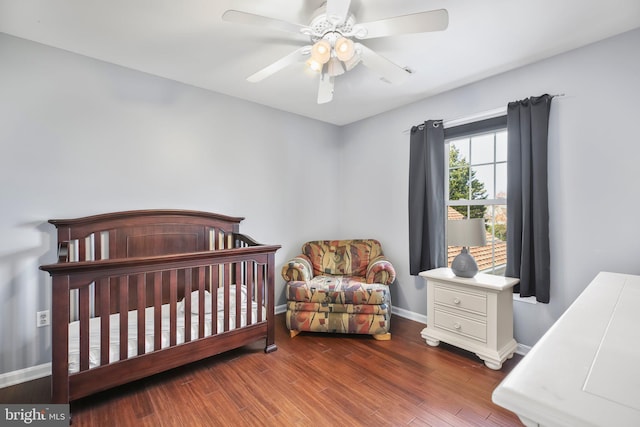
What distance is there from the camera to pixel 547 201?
88.4 inches

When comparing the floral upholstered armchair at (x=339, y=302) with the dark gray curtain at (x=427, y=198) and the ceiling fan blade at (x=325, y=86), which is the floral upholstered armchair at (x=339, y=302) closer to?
the dark gray curtain at (x=427, y=198)

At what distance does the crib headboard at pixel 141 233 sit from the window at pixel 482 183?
222 centimetres

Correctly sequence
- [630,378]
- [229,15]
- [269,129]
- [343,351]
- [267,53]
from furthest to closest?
[269,129]
[343,351]
[267,53]
[229,15]
[630,378]

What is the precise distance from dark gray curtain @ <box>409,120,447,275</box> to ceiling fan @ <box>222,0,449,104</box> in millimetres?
1139

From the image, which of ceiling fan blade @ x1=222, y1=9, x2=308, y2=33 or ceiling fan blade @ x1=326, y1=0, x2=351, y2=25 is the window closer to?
ceiling fan blade @ x1=326, y1=0, x2=351, y2=25

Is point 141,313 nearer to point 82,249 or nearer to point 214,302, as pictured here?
point 214,302

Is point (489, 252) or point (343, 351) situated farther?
point (489, 252)

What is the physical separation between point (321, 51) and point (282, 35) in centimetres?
43

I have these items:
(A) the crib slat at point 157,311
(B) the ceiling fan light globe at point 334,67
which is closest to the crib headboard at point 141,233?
(A) the crib slat at point 157,311

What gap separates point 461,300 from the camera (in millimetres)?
2379

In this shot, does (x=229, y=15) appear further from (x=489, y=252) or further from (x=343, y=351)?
(x=489, y=252)

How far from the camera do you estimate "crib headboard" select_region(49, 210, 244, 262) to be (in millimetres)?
2172

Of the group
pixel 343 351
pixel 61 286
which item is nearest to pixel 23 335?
pixel 61 286

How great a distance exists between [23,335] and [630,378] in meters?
3.07
